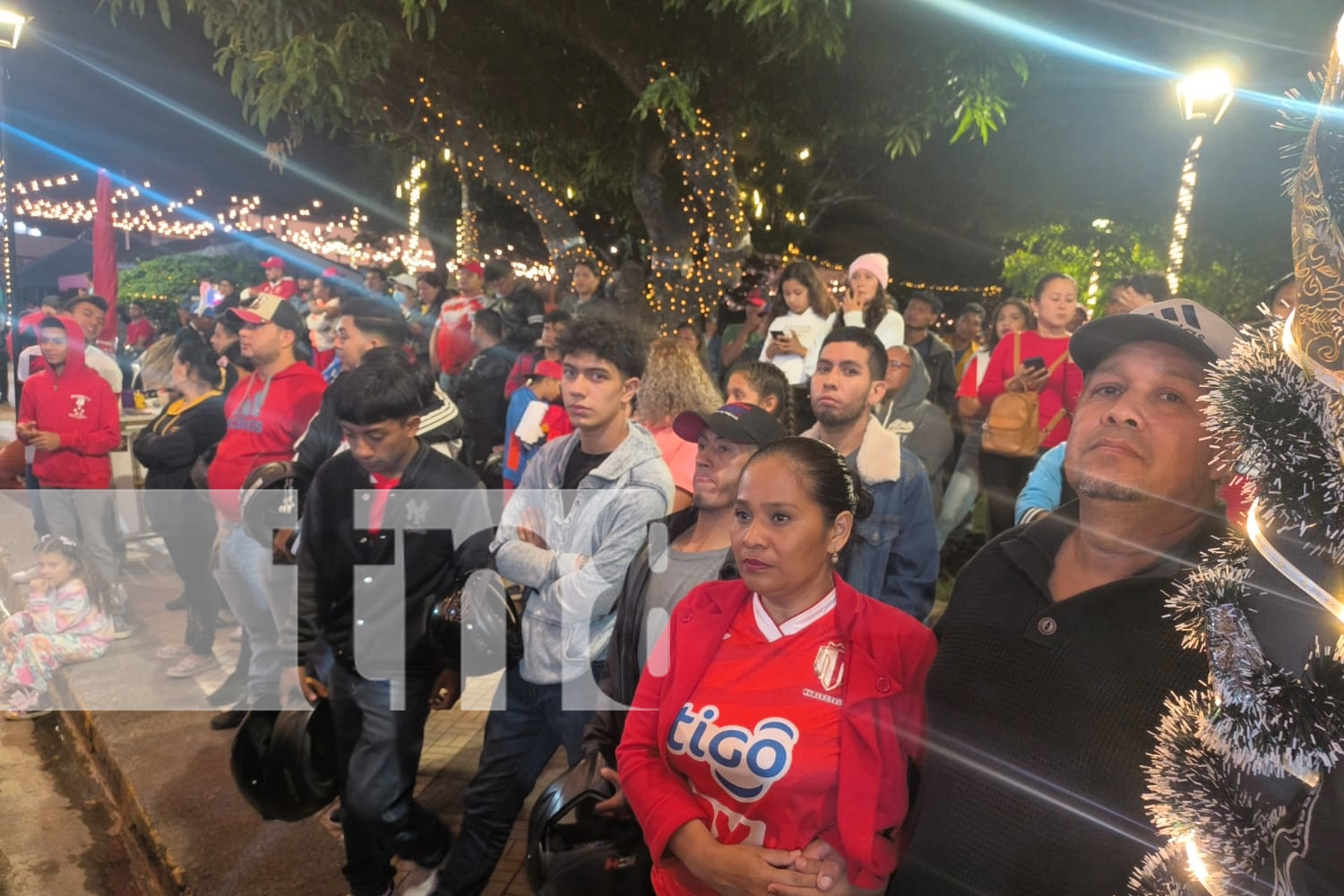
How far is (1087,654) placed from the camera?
1.46m

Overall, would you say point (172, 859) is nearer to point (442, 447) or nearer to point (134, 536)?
point (442, 447)

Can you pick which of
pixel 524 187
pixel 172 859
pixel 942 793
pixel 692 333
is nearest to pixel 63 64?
pixel 524 187

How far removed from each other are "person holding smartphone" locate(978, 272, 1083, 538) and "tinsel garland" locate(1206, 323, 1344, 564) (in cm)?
402

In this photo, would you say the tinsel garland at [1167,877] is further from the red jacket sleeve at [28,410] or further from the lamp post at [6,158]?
the lamp post at [6,158]

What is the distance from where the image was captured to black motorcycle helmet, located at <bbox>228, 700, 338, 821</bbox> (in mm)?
3096

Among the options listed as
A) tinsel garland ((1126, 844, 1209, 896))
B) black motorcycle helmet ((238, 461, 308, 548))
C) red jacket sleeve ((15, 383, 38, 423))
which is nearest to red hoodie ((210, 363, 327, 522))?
black motorcycle helmet ((238, 461, 308, 548))

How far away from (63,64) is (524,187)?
26.4 feet

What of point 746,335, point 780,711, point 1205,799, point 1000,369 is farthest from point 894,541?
point 746,335

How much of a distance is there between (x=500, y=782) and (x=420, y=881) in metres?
0.55

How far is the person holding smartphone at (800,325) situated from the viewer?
5855mm

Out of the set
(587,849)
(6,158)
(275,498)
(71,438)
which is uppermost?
(6,158)

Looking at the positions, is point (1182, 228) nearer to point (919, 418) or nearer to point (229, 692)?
point (919, 418)

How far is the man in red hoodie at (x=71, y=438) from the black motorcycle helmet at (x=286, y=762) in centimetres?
332

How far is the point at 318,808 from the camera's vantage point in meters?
3.22
